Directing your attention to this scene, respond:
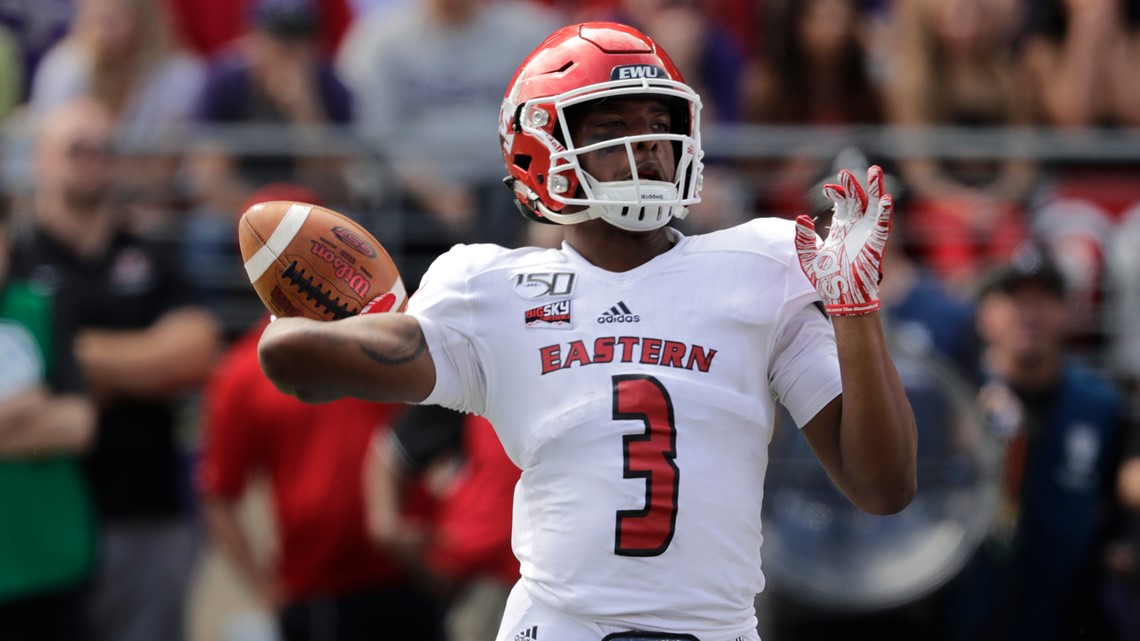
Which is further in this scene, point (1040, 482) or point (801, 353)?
point (1040, 482)

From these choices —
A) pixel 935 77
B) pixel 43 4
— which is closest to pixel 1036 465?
pixel 935 77

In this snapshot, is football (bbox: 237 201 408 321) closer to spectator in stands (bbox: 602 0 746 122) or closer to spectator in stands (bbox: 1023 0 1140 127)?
spectator in stands (bbox: 602 0 746 122)

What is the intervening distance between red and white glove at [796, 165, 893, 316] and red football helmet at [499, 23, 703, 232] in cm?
34

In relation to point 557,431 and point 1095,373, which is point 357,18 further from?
point 557,431

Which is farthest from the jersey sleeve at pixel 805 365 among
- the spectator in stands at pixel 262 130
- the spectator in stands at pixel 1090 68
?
the spectator in stands at pixel 1090 68

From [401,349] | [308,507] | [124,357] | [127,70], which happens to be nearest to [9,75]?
[127,70]

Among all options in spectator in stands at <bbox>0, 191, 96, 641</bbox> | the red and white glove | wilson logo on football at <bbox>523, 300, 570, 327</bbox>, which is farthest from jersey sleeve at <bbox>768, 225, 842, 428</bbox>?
spectator in stands at <bbox>0, 191, 96, 641</bbox>

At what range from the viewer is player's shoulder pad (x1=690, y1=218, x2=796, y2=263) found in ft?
11.9

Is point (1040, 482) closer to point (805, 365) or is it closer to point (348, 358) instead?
point (805, 365)

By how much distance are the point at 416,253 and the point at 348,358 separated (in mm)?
4429

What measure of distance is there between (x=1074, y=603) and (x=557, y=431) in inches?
154

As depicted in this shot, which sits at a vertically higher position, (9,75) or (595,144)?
(595,144)

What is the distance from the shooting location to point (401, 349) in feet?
11.6

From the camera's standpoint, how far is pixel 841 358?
3396mm
